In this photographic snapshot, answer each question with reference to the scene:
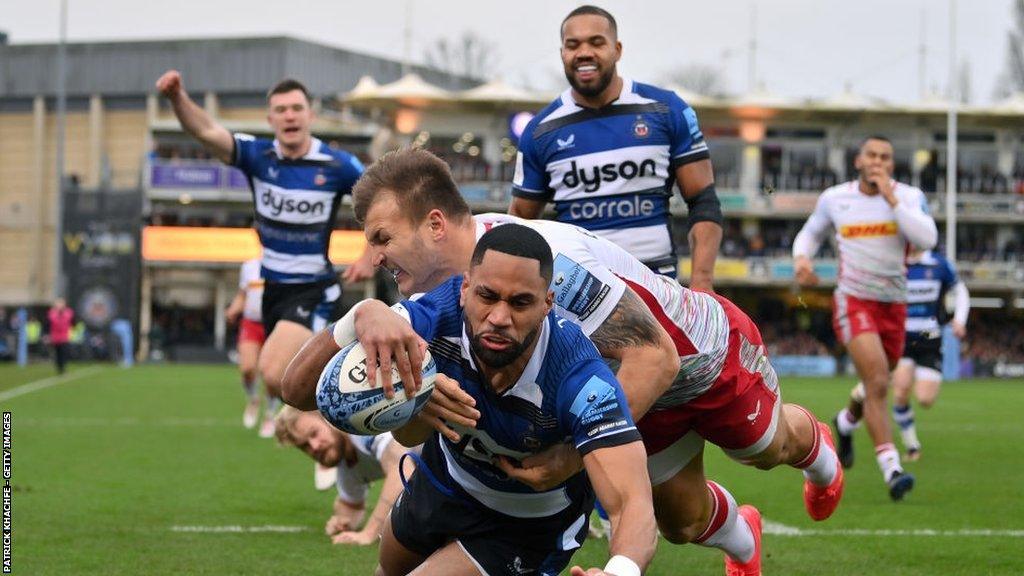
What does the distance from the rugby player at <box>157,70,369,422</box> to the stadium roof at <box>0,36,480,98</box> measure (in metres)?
63.5

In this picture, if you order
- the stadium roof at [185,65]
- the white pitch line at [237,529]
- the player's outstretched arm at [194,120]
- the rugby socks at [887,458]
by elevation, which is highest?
the stadium roof at [185,65]

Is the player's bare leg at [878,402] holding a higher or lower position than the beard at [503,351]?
lower

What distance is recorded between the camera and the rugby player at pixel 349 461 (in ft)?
23.3

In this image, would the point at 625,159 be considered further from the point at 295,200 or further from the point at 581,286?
the point at 295,200

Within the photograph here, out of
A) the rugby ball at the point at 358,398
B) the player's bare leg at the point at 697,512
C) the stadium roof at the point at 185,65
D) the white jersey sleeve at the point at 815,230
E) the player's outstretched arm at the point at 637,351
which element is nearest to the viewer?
the rugby ball at the point at 358,398

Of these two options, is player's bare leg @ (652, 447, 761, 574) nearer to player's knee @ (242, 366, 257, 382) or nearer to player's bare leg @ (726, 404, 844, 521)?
player's bare leg @ (726, 404, 844, 521)

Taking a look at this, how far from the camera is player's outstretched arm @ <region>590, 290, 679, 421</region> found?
15.0ft

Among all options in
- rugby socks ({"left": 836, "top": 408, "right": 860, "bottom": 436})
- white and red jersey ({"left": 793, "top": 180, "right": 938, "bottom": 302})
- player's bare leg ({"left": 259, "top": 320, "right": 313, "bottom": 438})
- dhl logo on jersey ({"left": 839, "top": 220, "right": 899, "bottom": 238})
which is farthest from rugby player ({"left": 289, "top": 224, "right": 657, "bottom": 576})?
rugby socks ({"left": 836, "top": 408, "right": 860, "bottom": 436})

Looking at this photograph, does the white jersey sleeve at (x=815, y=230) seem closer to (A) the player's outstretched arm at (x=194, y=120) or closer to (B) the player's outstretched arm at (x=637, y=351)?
(A) the player's outstretched arm at (x=194, y=120)

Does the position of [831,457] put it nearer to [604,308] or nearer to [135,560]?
[604,308]

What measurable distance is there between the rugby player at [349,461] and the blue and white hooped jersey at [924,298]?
8.53 metres

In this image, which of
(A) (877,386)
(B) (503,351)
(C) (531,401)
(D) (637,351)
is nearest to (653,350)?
(D) (637,351)

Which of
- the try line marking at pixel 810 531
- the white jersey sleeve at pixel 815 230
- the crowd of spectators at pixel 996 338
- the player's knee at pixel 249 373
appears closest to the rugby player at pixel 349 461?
the try line marking at pixel 810 531

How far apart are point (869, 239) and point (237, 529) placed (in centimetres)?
525
